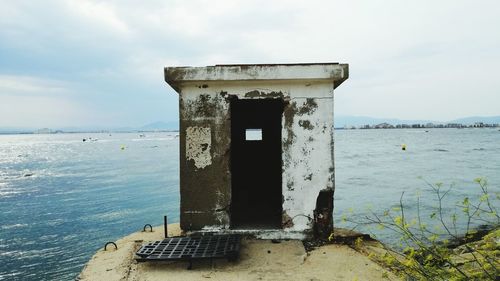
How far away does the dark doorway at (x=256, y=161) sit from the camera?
25.0 feet

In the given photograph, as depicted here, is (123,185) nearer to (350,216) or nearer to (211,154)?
(350,216)

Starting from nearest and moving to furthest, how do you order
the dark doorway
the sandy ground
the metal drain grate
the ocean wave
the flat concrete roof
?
1. the sandy ground
2. the metal drain grate
3. the flat concrete roof
4. the dark doorway
5. the ocean wave

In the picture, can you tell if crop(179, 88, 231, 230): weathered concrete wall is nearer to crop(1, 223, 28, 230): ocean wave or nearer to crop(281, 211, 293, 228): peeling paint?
crop(281, 211, 293, 228): peeling paint

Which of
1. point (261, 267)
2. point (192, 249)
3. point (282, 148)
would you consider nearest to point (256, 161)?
point (282, 148)

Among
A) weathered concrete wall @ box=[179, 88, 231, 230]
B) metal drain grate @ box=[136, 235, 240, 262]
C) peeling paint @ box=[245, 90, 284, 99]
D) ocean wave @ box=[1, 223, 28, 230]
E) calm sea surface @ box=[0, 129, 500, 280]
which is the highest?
peeling paint @ box=[245, 90, 284, 99]

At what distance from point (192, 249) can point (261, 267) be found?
0.87 metres

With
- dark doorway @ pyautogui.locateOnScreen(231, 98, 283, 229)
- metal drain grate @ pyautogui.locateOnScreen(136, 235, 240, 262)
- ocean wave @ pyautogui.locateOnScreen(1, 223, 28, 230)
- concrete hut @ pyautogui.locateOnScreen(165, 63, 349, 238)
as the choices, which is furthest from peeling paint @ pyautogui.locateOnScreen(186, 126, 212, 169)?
ocean wave @ pyautogui.locateOnScreen(1, 223, 28, 230)

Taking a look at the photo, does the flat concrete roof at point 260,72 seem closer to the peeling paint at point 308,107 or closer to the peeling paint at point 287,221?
the peeling paint at point 308,107

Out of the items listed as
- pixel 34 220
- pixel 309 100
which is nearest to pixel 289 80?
pixel 309 100

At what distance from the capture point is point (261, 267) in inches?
169

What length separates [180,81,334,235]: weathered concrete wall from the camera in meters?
5.31

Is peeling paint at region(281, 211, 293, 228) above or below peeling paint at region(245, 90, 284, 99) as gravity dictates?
below

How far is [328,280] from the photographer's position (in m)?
3.96

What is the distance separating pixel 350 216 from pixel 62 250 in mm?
9110
